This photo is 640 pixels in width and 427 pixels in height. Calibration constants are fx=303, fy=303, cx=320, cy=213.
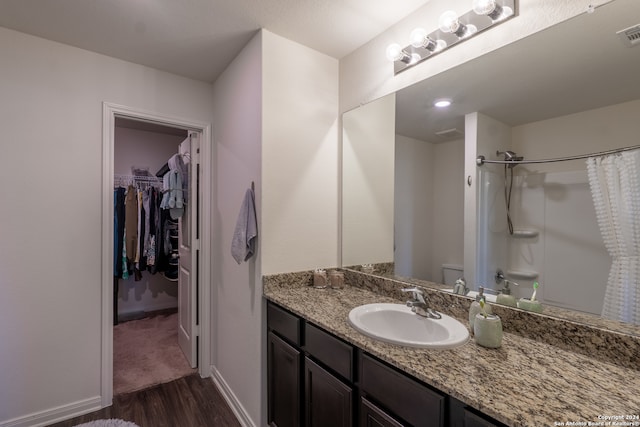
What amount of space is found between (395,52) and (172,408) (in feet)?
8.94

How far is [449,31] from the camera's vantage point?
1.46 m

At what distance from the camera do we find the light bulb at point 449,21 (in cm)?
141

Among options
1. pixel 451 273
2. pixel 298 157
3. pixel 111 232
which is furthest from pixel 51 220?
pixel 451 273

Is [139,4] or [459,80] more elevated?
[139,4]

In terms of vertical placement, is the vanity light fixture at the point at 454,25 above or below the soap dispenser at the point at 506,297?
above

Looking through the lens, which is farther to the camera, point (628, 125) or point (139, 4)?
point (139, 4)

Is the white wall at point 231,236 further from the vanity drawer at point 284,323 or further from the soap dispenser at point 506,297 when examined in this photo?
the soap dispenser at point 506,297

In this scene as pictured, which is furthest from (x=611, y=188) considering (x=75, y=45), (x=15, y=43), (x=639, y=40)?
(x=15, y=43)

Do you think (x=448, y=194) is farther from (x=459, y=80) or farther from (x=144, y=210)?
(x=144, y=210)

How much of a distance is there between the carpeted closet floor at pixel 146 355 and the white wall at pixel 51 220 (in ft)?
1.22

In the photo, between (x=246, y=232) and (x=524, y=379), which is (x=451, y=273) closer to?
(x=524, y=379)

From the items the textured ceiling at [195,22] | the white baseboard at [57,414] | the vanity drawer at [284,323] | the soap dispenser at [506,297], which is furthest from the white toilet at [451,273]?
the white baseboard at [57,414]

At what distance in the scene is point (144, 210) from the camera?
146 inches

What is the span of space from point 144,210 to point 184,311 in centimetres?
157
